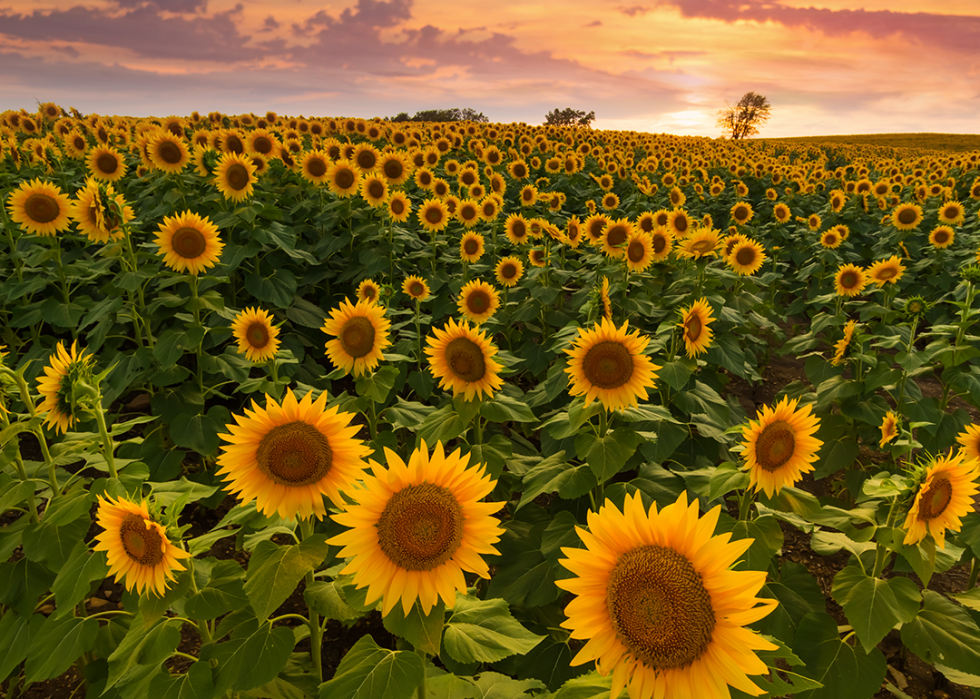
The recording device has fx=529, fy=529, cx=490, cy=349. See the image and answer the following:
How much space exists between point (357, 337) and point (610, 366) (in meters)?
1.68

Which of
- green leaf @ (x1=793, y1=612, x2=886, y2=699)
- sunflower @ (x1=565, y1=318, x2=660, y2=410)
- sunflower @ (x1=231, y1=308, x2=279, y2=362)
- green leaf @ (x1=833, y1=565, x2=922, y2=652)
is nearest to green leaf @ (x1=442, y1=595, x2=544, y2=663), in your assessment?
sunflower @ (x1=565, y1=318, x2=660, y2=410)

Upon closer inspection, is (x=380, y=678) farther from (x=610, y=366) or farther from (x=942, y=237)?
(x=942, y=237)

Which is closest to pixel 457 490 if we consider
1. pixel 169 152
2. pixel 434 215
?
pixel 434 215

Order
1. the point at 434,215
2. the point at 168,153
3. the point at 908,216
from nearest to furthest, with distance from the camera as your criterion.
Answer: the point at 168,153 < the point at 434,215 < the point at 908,216

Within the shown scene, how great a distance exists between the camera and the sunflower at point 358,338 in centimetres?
350

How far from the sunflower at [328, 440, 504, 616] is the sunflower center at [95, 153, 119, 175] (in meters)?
8.26

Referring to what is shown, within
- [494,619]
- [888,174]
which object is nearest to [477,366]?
[494,619]

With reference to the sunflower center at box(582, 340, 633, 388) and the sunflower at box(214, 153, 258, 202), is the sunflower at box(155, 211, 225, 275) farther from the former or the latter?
the sunflower center at box(582, 340, 633, 388)

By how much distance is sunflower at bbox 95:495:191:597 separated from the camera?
1.80 meters

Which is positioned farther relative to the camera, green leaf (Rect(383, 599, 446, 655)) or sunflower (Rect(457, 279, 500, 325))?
sunflower (Rect(457, 279, 500, 325))

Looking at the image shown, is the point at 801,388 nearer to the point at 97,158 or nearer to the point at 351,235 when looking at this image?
the point at 351,235

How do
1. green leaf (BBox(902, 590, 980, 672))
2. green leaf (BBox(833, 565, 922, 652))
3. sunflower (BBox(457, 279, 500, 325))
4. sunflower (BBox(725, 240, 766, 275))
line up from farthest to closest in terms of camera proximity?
sunflower (BBox(725, 240, 766, 275)) < sunflower (BBox(457, 279, 500, 325)) < green leaf (BBox(902, 590, 980, 672)) < green leaf (BBox(833, 565, 922, 652))

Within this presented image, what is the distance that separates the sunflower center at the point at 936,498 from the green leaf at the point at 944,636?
65cm

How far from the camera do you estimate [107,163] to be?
24.6 ft
